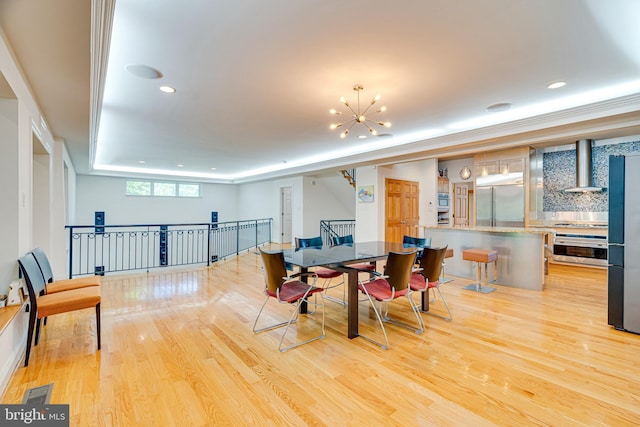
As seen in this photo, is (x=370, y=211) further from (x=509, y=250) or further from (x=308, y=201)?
(x=509, y=250)

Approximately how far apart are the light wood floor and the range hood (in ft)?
10.6

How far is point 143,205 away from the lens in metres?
10.5

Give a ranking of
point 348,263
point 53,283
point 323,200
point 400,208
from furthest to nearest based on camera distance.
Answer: point 323,200 < point 400,208 < point 53,283 < point 348,263

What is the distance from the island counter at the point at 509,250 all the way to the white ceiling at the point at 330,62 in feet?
5.21

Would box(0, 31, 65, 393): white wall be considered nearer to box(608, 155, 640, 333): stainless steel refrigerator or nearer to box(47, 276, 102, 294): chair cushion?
box(47, 276, 102, 294): chair cushion

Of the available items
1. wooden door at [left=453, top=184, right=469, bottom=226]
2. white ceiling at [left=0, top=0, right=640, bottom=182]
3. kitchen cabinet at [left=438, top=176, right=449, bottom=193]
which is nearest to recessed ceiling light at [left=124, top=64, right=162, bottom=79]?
white ceiling at [left=0, top=0, right=640, bottom=182]

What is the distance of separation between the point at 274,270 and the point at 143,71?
238cm

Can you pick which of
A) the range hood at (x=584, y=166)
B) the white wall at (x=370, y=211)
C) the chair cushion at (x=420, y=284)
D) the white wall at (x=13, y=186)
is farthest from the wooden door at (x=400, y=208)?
the white wall at (x=13, y=186)

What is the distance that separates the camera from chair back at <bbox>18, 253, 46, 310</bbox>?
7.73 ft

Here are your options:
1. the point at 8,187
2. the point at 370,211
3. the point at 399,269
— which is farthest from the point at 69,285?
the point at 370,211

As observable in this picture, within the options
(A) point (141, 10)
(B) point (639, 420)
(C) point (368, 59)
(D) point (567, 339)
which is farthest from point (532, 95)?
(A) point (141, 10)

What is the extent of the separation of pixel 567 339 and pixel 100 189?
12.0 m

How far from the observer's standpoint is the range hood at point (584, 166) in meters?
5.76

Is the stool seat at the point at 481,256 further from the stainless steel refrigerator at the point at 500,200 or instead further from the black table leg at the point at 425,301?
the stainless steel refrigerator at the point at 500,200
